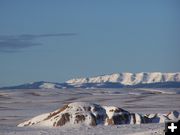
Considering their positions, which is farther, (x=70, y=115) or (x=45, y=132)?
(x=70, y=115)

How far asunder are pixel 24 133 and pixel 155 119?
10.8m

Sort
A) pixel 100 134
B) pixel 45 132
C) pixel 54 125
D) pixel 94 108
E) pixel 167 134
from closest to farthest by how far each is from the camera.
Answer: pixel 167 134 < pixel 100 134 < pixel 45 132 < pixel 54 125 < pixel 94 108

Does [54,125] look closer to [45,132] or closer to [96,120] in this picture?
[96,120]

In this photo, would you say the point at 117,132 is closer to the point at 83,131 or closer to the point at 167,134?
the point at 83,131

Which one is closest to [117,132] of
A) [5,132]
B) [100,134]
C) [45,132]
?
[100,134]

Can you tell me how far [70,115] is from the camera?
31.8 meters

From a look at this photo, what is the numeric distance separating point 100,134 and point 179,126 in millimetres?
11135

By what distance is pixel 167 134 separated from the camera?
13.5 m

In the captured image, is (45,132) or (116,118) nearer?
(45,132)

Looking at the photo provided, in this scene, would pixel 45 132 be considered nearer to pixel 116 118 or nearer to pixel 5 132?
pixel 5 132

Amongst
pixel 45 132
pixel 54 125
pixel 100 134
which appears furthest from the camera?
pixel 54 125

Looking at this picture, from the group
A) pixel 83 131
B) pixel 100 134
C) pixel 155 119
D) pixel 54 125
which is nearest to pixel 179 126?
pixel 100 134

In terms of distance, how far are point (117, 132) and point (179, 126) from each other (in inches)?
471

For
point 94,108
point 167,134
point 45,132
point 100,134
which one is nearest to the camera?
point 167,134
